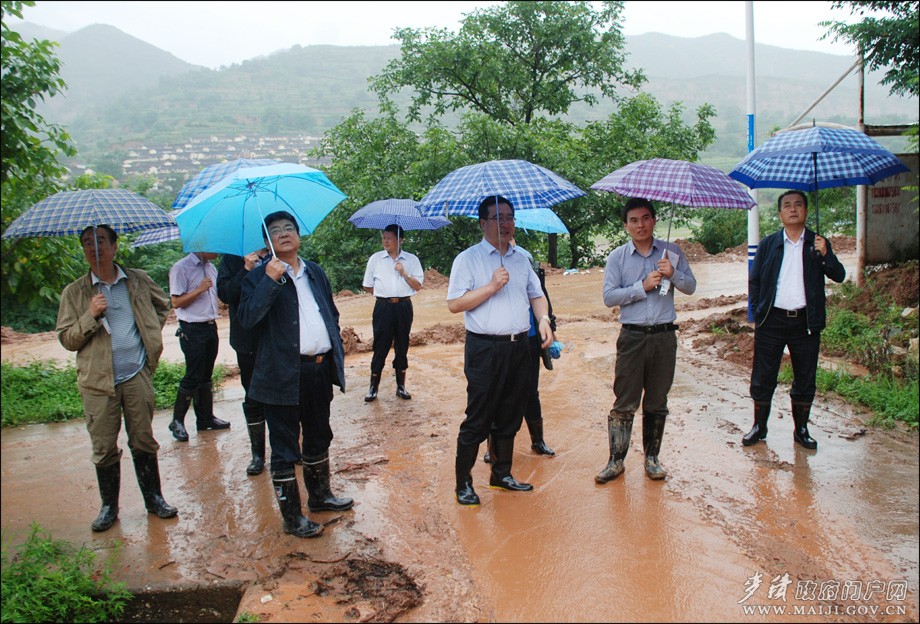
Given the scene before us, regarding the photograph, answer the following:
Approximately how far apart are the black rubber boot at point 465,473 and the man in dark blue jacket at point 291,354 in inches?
35.3

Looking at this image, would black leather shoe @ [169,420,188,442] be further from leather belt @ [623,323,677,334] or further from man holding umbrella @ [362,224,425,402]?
leather belt @ [623,323,677,334]

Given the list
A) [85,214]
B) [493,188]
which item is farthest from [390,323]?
[85,214]

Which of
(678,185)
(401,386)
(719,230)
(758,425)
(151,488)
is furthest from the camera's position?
(719,230)

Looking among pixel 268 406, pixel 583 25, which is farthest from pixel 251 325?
pixel 583 25

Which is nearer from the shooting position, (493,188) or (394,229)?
(493,188)

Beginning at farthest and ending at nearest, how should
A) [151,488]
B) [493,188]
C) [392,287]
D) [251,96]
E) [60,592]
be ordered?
[251,96] < [392,287] < [151,488] < [493,188] < [60,592]

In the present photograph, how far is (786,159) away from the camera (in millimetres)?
5500

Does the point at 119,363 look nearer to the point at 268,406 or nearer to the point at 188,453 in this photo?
the point at 268,406

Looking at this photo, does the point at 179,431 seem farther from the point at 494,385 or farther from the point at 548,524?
the point at 548,524

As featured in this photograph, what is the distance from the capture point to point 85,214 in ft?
13.7

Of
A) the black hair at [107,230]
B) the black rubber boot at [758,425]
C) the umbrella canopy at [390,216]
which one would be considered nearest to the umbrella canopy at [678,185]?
the black rubber boot at [758,425]

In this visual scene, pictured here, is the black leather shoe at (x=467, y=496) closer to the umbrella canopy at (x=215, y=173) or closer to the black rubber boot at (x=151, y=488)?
the black rubber boot at (x=151, y=488)

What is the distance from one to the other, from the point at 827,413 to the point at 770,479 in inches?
68.8

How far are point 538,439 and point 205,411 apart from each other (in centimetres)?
330
